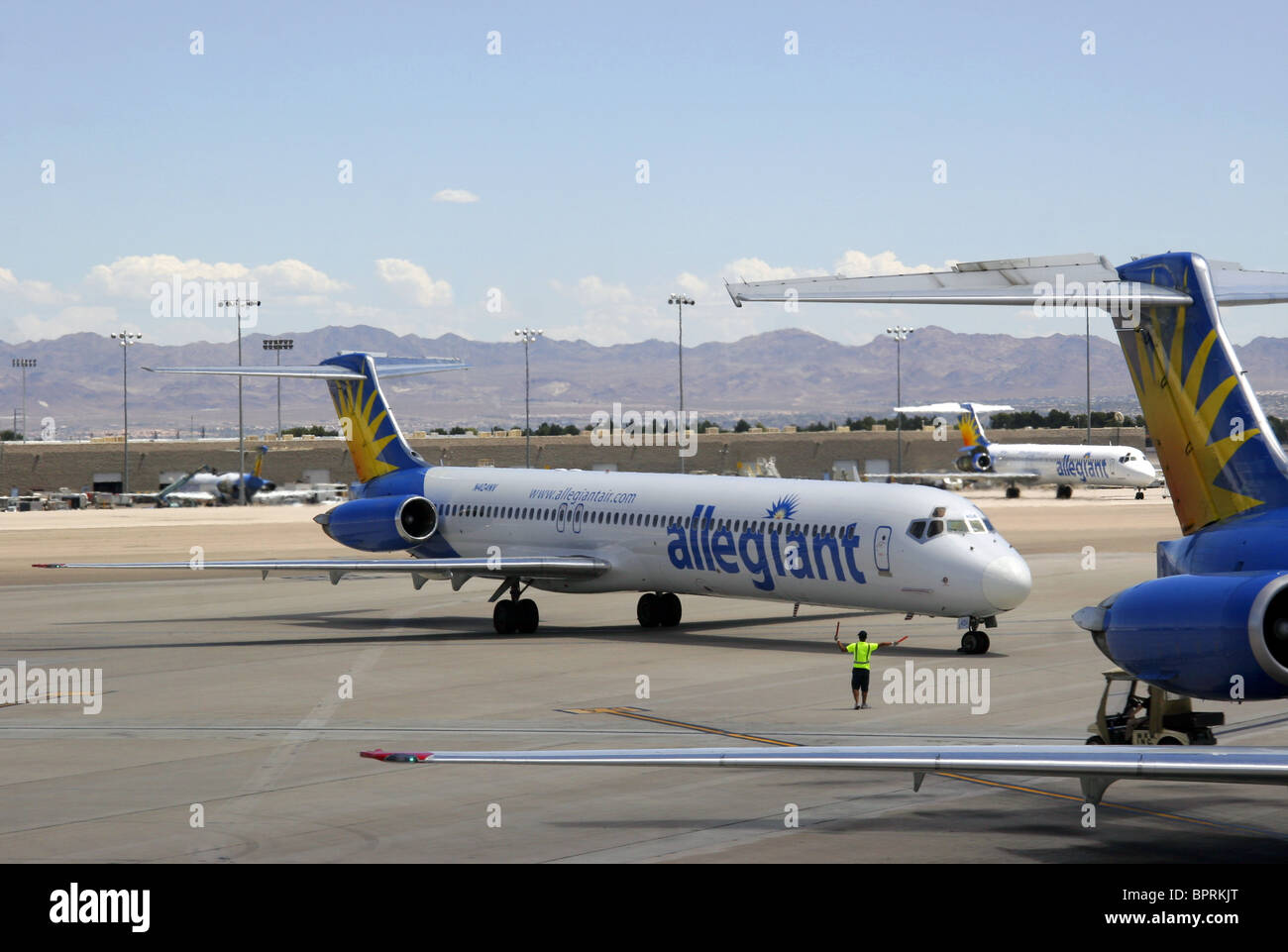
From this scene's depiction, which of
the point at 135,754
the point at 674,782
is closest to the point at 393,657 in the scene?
the point at 135,754

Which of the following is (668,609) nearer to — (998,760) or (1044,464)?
(998,760)

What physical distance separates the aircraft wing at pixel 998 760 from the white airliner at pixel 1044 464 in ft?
309

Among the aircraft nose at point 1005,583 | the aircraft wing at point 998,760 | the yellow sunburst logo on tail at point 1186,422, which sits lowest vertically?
the aircraft wing at point 998,760

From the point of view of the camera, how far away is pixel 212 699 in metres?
26.0

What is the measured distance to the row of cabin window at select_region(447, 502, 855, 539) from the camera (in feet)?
102

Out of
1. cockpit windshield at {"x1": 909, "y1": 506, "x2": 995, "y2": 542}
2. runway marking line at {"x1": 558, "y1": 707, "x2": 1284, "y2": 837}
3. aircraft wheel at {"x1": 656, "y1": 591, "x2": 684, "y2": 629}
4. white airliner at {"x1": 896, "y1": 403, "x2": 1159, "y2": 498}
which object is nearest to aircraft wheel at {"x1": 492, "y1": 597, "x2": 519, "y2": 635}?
aircraft wheel at {"x1": 656, "y1": 591, "x2": 684, "y2": 629}

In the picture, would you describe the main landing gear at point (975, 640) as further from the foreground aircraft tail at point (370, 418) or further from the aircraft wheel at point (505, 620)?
the foreground aircraft tail at point (370, 418)

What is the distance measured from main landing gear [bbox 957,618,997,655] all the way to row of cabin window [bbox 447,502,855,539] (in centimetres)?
189

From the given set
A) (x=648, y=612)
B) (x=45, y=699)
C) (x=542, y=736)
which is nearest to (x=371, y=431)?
(x=648, y=612)

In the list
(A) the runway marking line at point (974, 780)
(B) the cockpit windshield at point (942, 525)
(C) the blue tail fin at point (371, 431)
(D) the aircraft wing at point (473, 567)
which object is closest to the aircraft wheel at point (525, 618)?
(D) the aircraft wing at point (473, 567)

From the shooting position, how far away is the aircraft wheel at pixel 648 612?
3597 cm

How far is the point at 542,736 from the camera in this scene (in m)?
21.6
